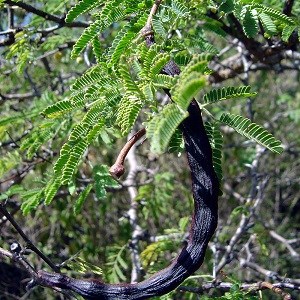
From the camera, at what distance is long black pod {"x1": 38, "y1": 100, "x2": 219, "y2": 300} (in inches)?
61.2

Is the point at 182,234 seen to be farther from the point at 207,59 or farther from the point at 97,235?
the point at 97,235

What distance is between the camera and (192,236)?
1624 mm

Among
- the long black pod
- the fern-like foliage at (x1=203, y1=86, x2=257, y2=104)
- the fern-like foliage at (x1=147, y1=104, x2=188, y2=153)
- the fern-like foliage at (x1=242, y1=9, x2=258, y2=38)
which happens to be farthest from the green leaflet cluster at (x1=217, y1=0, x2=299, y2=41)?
the fern-like foliage at (x1=147, y1=104, x2=188, y2=153)

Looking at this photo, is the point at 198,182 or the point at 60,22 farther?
the point at 60,22

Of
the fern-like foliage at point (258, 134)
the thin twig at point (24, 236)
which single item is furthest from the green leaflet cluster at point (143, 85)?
the thin twig at point (24, 236)

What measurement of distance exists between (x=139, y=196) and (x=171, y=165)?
2230 millimetres

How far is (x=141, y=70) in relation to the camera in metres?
1.54

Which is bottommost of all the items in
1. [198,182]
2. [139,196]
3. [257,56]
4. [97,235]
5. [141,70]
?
[97,235]

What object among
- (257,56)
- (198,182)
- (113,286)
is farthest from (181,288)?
(257,56)

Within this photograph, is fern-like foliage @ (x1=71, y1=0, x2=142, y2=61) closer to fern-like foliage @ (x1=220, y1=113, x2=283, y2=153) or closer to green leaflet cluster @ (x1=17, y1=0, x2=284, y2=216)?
green leaflet cluster @ (x1=17, y1=0, x2=284, y2=216)

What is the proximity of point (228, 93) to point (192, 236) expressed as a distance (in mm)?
421

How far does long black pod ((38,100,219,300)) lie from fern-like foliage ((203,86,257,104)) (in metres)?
0.15

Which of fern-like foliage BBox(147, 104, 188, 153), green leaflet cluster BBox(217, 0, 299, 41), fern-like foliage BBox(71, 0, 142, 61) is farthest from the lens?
green leaflet cluster BBox(217, 0, 299, 41)

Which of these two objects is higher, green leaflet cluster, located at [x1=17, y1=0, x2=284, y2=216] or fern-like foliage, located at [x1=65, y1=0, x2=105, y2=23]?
fern-like foliage, located at [x1=65, y1=0, x2=105, y2=23]
